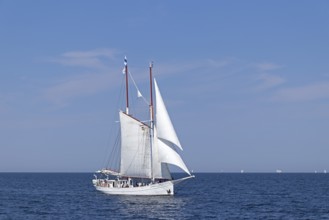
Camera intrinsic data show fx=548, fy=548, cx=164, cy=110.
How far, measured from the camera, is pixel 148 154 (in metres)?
88.9

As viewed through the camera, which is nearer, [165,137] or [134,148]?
[165,137]

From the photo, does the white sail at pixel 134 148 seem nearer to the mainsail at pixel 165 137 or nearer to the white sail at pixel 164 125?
the mainsail at pixel 165 137

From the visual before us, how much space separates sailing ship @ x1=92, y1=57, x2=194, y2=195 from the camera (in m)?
82.9

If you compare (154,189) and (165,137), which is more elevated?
(165,137)

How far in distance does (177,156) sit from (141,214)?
66.4ft

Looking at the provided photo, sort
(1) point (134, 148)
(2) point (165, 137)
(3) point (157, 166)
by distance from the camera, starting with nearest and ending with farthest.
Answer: (2) point (165, 137)
(3) point (157, 166)
(1) point (134, 148)

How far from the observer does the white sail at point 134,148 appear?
292ft

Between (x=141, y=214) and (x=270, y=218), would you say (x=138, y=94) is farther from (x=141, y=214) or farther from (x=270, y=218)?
(x=270, y=218)

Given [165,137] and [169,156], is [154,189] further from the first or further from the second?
[165,137]

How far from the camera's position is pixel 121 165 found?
92.7 metres

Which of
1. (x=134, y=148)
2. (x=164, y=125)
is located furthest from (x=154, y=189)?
(x=164, y=125)

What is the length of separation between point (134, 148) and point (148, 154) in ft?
10.2

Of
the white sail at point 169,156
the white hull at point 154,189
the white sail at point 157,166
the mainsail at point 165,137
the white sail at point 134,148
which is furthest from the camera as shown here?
the white sail at point 134,148

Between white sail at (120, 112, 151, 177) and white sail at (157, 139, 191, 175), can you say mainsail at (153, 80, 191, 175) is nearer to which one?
Answer: white sail at (157, 139, 191, 175)
